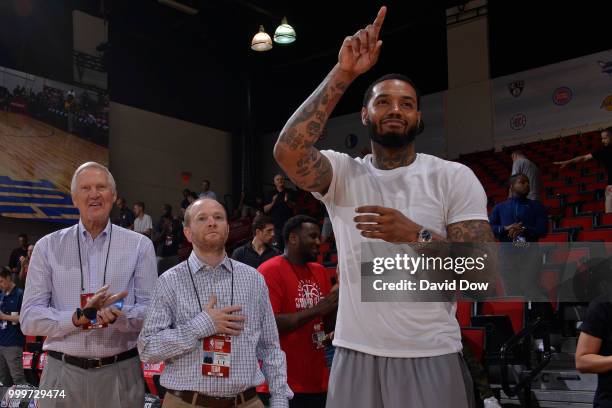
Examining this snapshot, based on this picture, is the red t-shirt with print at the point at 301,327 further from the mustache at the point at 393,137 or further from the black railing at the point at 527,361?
the mustache at the point at 393,137

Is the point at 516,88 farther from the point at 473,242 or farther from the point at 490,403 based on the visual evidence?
the point at 473,242

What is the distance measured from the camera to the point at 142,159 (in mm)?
14430

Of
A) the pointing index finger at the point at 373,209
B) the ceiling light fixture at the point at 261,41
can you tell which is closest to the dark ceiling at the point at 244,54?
the ceiling light fixture at the point at 261,41

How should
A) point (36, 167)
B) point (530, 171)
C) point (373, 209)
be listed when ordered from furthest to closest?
point (36, 167), point (530, 171), point (373, 209)

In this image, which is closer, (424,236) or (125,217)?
(424,236)

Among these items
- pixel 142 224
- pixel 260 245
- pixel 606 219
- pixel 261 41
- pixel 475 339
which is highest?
pixel 261 41

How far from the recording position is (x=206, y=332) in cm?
255

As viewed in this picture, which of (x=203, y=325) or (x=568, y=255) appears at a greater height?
(x=568, y=255)

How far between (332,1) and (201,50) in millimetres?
3603

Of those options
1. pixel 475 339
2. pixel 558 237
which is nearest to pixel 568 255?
pixel 558 237

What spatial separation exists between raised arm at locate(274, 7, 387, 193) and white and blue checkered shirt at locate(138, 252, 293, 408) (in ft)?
3.44

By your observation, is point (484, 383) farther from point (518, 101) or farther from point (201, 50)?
point (201, 50)

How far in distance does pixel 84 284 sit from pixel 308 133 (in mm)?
1581

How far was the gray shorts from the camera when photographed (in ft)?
5.44
